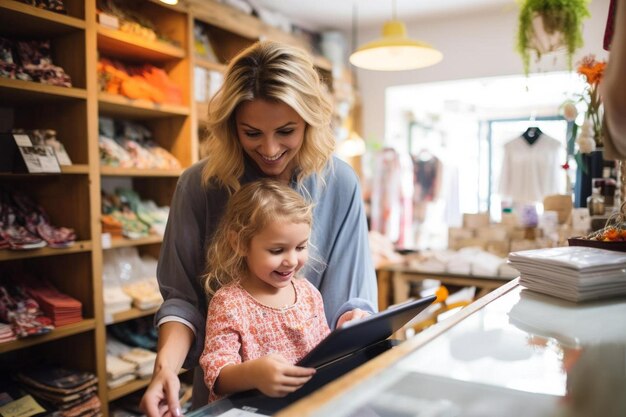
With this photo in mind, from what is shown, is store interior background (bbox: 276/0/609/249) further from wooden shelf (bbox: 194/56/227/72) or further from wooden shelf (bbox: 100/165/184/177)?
wooden shelf (bbox: 100/165/184/177)

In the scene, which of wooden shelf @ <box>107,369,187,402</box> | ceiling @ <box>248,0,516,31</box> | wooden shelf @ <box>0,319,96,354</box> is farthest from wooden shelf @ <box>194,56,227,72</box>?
wooden shelf @ <box>107,369,187,402</box>

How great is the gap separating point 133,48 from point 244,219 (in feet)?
7.59

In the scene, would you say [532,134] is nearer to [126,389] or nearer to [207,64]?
[207,64]

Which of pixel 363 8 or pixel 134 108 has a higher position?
pixel 363 8

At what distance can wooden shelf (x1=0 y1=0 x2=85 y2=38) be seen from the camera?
2.36 meters

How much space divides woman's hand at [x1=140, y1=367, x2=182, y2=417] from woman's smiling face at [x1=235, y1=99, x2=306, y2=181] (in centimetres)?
60

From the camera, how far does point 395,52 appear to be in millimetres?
3295

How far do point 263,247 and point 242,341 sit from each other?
0.24 m

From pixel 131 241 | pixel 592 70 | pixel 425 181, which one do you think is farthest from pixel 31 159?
pixel 425 181

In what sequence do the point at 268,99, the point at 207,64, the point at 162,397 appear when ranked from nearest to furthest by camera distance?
the point at 162,397 < the point at 268,99 < the point at 207,64

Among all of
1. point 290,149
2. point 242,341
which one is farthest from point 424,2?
point 242,341

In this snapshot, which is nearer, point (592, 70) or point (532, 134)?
point (592, 70)

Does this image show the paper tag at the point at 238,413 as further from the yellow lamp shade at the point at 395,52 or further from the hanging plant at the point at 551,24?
the hanging plant at the point at 551,24

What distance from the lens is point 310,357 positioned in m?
0.91
